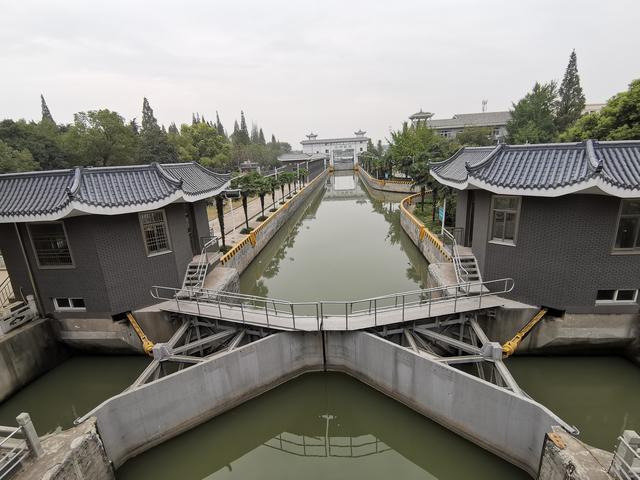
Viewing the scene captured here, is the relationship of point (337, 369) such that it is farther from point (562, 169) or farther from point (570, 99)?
point (570, 99)

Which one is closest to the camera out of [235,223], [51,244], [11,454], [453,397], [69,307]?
[11,454]

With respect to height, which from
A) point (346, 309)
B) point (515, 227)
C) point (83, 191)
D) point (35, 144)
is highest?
point (35, 144)

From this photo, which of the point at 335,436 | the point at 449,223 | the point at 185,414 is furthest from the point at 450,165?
the point at 185,414

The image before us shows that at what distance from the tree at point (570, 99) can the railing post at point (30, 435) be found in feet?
198

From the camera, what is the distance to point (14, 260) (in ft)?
31.6

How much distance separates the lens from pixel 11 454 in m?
5.21

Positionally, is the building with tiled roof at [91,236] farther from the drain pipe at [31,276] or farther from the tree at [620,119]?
the tree at [620,119]

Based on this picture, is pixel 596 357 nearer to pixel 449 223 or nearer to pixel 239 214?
pixel 449 223

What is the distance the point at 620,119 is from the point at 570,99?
34.8 m

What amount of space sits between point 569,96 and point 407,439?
197 ft

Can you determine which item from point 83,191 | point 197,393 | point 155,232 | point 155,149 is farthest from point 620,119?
point 155,149

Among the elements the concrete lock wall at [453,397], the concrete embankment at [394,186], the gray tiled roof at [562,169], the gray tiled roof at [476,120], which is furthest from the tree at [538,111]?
the concrete lock wall at [453,397]

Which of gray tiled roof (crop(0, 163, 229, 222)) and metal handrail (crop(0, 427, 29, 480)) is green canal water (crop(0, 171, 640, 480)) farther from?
gray tiled roof (crop(0, 163, 229, 222))

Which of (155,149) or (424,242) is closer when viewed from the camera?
(424,242)
